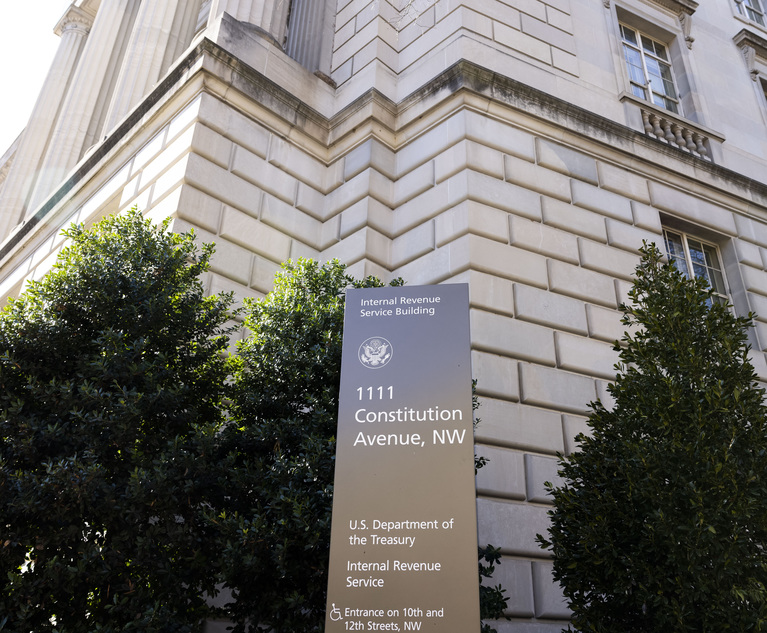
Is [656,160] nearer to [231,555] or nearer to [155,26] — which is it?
[231,555]

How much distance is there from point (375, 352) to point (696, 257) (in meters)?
11.1

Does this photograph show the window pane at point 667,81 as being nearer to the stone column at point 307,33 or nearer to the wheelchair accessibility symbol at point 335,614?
the stone column at point 307,33

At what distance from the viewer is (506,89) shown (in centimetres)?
1251

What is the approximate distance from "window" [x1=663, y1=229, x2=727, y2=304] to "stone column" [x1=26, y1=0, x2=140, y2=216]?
684 inches

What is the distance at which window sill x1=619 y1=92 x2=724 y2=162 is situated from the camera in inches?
568

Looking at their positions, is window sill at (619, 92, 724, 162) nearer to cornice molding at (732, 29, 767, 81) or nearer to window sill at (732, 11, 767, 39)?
cornice molding at (732, 29, 767, 81)

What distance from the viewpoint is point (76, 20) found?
27062mm

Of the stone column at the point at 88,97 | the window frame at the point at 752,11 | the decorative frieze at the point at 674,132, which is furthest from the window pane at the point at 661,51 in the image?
the stone column at the point at 88,97

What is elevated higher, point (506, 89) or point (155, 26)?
point (155, 26)

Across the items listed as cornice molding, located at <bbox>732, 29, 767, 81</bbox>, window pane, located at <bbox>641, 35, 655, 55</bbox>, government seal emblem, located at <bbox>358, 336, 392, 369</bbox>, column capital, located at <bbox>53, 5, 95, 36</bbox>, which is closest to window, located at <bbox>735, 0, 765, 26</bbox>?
cornice molding, located at <bbox>732, 29, 767, 81</bbox>

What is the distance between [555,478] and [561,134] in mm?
6711

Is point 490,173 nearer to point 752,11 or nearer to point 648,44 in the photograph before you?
point 648,44

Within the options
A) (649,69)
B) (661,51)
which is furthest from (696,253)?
(661,51)

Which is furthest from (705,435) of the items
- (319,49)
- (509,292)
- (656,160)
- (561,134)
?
(319,49)
